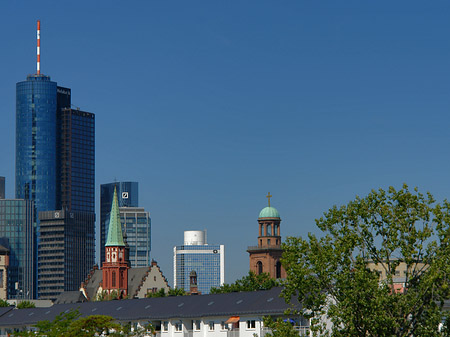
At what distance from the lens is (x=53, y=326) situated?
90188 mm

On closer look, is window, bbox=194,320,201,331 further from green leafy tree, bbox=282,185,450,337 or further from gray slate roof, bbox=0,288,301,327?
green leafy tree, bbox=282,185,450,337

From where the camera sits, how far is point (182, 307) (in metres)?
126

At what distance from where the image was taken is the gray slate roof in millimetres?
114000

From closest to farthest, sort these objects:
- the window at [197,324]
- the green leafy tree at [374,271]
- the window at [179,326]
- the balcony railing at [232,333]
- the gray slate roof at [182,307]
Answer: the green leafy tree at [374,271]
the gray slate roof at [182,307]
the balcony railing at [232,333]
the window at [197,324]
the window at [179,326]

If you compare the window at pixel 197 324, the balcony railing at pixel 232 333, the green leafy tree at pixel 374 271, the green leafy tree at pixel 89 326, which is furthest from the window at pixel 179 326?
the green leafy tree at pixel 374 271

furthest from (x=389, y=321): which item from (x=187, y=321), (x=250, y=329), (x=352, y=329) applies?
(x=187, y=321)

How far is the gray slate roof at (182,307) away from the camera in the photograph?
374 ft

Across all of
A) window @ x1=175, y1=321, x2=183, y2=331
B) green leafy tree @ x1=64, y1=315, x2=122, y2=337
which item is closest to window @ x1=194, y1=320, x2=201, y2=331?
window @ x1=175, y1=321, x2=183, y2=331

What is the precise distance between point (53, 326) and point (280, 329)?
26.0 m

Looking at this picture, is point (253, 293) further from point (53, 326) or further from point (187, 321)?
point (53, 326)

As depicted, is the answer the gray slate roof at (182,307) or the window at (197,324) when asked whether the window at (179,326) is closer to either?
the gray slate roof at (182,307)

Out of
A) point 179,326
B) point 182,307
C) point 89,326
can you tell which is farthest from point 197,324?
point 89,326

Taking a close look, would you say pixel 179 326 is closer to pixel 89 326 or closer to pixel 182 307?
pixel 182 307

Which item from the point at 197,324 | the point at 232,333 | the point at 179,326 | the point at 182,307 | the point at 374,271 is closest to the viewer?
the point at 374,271
